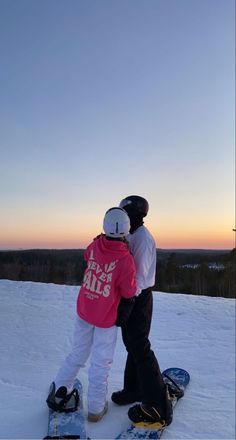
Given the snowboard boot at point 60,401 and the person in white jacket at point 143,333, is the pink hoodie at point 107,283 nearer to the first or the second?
the person in white jacket at point 143,333

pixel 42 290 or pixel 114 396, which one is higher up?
pixel 42 290

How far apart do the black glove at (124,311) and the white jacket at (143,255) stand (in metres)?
0.13

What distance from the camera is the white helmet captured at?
307 centimetres

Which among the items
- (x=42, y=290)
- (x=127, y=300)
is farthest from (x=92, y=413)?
(x=42, y=290)

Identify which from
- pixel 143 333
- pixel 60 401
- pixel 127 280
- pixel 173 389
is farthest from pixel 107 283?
pixel 173 389

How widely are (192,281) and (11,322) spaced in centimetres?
5103

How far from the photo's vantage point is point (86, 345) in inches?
127

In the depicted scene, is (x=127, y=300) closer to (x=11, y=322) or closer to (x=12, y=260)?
(x=11, y=322)

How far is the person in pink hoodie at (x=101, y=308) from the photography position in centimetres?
305

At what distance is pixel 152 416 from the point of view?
10.2ft

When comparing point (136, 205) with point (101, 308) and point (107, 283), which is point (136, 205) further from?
point (101, 308)

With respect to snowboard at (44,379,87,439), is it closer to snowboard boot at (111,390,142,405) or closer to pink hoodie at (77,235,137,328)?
snowboard boot at (111,390,142,405)

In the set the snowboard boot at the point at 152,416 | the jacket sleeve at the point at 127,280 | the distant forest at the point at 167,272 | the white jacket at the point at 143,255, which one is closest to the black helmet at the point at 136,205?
the white jacket at the point at 143,255

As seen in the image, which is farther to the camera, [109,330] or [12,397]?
[12,397]
